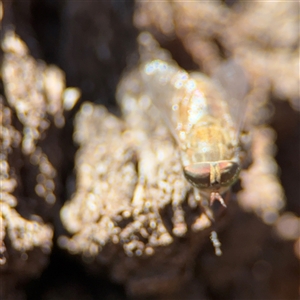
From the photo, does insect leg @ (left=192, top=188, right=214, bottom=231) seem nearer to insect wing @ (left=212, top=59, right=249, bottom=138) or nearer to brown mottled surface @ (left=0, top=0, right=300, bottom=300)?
brown mottled surface @ (left=0, top=0, right=300, bottom=300)

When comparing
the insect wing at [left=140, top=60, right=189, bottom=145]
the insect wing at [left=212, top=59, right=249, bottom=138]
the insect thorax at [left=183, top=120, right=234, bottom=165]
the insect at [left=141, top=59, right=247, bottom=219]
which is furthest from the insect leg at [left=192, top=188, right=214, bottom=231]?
the insect wing at [left=212, top=59, right=249, bottom=138]

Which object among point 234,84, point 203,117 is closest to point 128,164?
point 203,117

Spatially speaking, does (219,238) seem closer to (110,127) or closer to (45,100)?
(110,127)

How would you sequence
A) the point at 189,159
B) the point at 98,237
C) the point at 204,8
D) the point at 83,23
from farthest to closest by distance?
the point at 204,8 < the point at 83,23 < the point at 189,159 < the point at 98,237

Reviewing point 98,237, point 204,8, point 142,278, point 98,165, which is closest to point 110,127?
point 98,165

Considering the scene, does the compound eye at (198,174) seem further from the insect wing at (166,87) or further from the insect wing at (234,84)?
the insect wing at (234,84)

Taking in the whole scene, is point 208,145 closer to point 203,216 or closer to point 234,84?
point 203,216

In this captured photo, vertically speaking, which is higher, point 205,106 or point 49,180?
point 205,106
